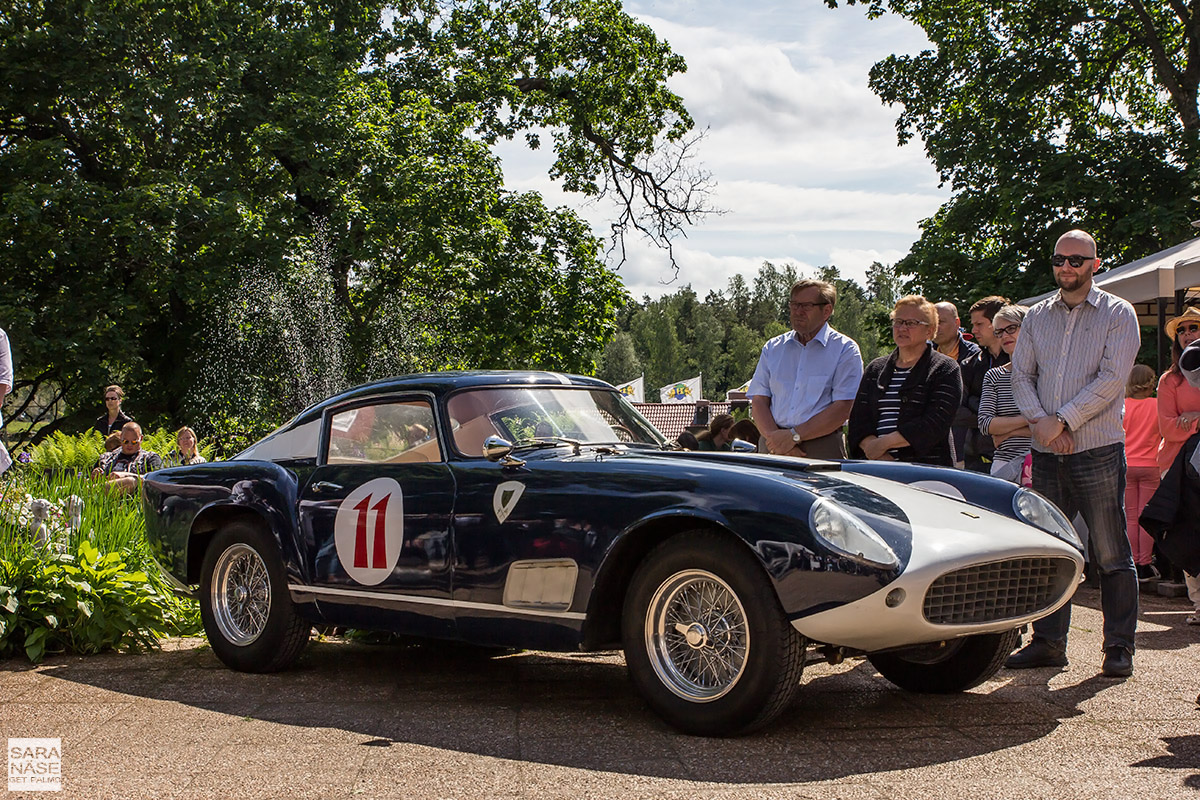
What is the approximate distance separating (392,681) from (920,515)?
8.92 ft

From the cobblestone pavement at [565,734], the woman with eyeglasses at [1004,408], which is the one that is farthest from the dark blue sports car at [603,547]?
the woman with eyeglasses at [1004,408]

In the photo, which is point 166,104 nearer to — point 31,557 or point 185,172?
point 185,172

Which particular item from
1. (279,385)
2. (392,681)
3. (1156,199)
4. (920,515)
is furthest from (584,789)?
(1156,199)

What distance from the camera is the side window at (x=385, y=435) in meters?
5.41

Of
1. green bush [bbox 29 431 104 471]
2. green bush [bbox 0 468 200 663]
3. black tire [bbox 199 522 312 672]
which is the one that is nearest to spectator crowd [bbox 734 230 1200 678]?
black tire [bbox 199 522 312 672]

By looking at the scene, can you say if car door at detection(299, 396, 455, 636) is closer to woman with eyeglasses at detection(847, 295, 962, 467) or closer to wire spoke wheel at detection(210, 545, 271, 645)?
wire spoke wheel at detection(210, 545, 271, 645)

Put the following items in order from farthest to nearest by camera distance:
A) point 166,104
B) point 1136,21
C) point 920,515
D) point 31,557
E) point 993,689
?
point 1136,21 < point 166,104 < point 31,557 < point 993,689 < point 920,515

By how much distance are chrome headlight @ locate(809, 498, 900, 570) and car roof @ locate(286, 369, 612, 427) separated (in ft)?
5.56

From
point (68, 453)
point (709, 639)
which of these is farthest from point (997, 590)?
point (68, 453)

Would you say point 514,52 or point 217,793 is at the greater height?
point 514,52

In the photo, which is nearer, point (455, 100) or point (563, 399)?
point (563, 399)

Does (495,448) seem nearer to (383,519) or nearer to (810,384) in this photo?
(383,519)

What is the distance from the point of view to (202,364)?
77.0 feet

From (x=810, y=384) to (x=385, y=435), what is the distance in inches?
96.1
